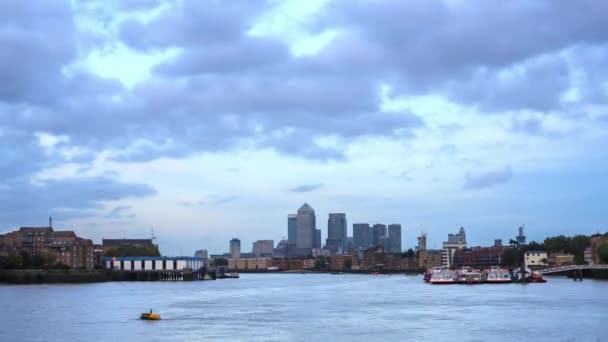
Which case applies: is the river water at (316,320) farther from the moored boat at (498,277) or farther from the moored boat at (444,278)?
the moored boat at (444,278)

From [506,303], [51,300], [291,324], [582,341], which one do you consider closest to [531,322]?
[582,341]

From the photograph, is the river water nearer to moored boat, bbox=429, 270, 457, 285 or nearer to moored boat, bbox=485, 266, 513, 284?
moored boat, bbox=485, 266, 513, 284

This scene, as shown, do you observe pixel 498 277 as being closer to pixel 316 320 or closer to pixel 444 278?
pixel 444 278

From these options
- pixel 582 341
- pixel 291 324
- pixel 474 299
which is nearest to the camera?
pixel 582 341

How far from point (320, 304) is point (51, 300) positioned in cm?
3830

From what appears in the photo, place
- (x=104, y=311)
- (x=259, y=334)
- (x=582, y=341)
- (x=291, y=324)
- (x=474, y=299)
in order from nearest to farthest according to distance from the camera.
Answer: (x=582, y=341) → (x=259, y=334) → (x=291, y=324) → (x=104, y=311) → (x=474, y=299)

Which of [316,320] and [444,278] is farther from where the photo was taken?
[444,278]

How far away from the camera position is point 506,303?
105 metres

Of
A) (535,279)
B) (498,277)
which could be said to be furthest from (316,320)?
(535,279)

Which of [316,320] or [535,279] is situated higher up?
[316,320]

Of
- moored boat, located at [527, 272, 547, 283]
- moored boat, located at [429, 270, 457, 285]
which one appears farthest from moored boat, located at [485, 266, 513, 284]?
moored boat, located at [429, 270, 457, 285]

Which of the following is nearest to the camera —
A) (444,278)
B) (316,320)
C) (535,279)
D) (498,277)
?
(316,320)

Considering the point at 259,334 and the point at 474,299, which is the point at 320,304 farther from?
the point at 259,334

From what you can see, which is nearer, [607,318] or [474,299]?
[607,318]
